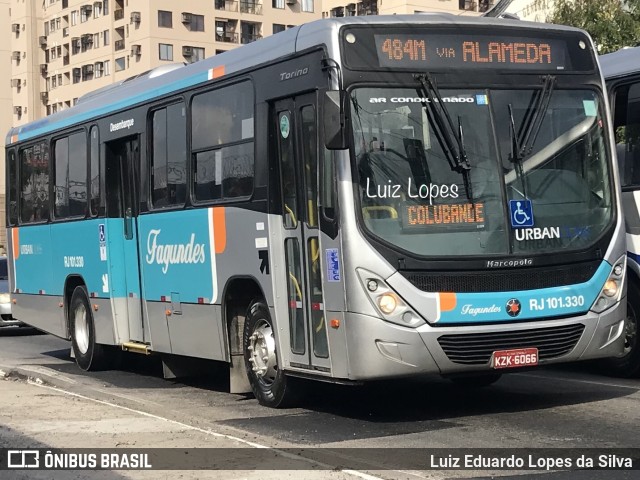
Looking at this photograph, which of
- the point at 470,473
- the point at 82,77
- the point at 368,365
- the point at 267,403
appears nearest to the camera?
the point at 470,473

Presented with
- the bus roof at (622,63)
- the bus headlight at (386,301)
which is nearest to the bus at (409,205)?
the bus headlight at (386,301)

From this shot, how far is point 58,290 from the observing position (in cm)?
1794

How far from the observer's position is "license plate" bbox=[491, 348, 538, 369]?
10.6 metres

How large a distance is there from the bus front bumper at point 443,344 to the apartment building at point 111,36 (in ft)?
243

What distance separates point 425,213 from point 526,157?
3.43 feet

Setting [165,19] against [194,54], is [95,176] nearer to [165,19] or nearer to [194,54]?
[165,19]

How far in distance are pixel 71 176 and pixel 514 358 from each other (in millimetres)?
8577

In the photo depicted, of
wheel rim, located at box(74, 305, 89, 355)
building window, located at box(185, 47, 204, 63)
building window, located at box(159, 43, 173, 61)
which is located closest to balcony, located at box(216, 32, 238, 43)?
building window, located at box(185, 47, 204, 63)

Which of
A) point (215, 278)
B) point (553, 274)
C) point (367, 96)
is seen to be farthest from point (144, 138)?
point (553, 274)

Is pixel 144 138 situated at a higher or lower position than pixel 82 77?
lower

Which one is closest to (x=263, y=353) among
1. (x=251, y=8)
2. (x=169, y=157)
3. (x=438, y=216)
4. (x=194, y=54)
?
(x=438, y=216)

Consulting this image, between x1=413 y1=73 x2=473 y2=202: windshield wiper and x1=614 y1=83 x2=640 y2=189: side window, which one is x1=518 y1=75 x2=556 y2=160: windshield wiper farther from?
x1=614 y1=83 x2=640 y2=189: side window

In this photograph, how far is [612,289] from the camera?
11.2 metres

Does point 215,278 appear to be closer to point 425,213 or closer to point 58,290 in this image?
point 425,213
